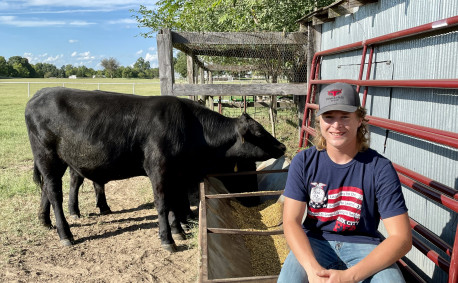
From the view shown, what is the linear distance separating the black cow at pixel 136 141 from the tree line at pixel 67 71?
307ft

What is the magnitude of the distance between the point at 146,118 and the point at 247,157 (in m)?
A: 1.42

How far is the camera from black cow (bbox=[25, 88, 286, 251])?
4.52m

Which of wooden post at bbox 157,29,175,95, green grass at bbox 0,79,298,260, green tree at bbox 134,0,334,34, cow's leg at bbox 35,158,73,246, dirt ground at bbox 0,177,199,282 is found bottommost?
dirt ground at bbox 0,177,199,282

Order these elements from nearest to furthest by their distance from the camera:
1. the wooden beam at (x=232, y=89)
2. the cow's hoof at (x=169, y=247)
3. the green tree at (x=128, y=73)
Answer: the cow's hoof at (x=169, y=247) → the wooden beam at (x=232, y=89) → the green tree at (x=128, y=73)

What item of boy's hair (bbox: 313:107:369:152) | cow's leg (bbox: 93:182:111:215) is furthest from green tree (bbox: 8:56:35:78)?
boy's hair (bbox: 313:107:369:152)

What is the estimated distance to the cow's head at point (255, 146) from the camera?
190 inches

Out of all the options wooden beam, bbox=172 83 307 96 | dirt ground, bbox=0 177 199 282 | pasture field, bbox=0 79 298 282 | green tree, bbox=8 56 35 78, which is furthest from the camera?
green tree, bbox=8 56 35 78

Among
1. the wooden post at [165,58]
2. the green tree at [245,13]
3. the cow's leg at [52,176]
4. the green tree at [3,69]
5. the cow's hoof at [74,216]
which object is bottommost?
the cow's hoof at [74,216]

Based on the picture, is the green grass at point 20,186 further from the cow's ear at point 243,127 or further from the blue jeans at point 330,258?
the blue jeans at point 330,258

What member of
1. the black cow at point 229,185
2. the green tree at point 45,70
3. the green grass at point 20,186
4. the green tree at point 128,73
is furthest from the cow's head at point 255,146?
the green tree at point 45,70

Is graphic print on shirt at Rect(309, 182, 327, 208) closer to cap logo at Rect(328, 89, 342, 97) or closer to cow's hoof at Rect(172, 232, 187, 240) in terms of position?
cap logo at Rect(328, 89, 342, 97)

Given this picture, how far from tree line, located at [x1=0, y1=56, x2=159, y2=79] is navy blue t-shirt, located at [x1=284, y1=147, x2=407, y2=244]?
96997 mm

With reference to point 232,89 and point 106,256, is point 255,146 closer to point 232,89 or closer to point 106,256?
point 232,89

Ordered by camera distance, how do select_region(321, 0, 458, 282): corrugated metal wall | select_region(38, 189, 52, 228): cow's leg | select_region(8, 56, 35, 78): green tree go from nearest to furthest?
1. select_region(321, 0, 458, 282): corrugated metal wall
2. select_region(38, 189, 52, 228): cow's leg
3. select_region(8, 56, 35, 78): green tree
